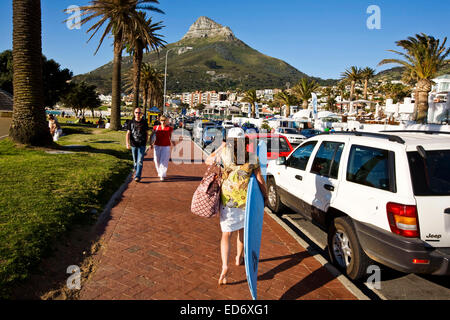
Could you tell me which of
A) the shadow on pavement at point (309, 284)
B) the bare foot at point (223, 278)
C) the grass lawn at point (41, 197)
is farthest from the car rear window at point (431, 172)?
the grass lawn at point (41, 197)

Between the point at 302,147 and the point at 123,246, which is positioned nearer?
the point at 123,246

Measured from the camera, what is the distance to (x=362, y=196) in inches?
150

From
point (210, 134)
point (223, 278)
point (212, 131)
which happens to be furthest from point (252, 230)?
point (212, 131)

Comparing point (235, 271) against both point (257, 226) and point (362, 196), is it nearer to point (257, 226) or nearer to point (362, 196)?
point (257, 226)

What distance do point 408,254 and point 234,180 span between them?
1.91 metres

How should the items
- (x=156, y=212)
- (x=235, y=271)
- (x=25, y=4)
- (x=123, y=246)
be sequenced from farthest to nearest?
1. (x=25, y=4)
2. (x=156, y=212)
3. (x=123, y=246)
4. (x=235, y=271)

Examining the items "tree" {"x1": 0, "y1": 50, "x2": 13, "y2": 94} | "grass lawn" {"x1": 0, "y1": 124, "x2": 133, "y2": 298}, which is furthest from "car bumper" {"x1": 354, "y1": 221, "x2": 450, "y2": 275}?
"tree" {"x1": 0, "y1": 50, "x2": 13, "y2": 94}

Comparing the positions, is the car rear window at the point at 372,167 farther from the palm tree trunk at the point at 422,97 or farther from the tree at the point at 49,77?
the tree at the point at 49,77

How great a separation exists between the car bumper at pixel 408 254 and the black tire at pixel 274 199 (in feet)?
10.6

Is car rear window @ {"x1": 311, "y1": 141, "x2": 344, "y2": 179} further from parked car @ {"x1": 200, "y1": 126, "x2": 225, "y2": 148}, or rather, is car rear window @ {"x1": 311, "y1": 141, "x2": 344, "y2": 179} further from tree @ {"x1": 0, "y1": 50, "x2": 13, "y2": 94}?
tree @ {"x1": 0, "y1": 50, "x2": 13, "y2": 94}

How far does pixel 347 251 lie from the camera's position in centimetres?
412

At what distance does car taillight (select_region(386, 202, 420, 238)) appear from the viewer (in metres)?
3.28
